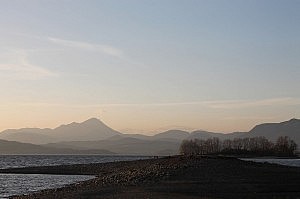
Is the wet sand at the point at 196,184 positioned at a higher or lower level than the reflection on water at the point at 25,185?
higher

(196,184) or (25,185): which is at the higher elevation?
(196,184)

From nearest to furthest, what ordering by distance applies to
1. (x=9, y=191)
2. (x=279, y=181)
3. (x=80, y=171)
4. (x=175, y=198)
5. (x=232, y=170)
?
(x=175, y=198) < (x=279, y=181) < (x=9, y=191) < (x=232, y=170) < (x=80, y=171)

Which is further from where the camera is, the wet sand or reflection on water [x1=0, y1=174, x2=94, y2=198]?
reflection on water [x1=0, y1=174, x2=94, y2=198]

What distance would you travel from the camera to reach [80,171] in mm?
105062

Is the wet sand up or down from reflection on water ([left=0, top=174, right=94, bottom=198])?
up

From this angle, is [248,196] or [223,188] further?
[223,188]

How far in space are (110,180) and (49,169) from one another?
1973 inches

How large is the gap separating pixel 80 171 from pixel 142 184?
175 feet

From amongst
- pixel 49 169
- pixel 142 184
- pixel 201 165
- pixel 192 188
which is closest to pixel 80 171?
pixel 49 169

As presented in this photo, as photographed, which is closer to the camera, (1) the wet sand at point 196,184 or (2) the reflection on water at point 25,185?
(1) the wet sand at point 196,184

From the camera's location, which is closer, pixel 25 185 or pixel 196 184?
pixel 196 184

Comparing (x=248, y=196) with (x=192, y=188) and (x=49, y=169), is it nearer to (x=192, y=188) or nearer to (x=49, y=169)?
(x=192, y=188)

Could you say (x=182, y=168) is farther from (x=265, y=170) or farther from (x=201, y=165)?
(x=265, y=170)

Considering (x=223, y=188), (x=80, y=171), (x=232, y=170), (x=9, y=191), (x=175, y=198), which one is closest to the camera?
Result: (x=175, y=198)
